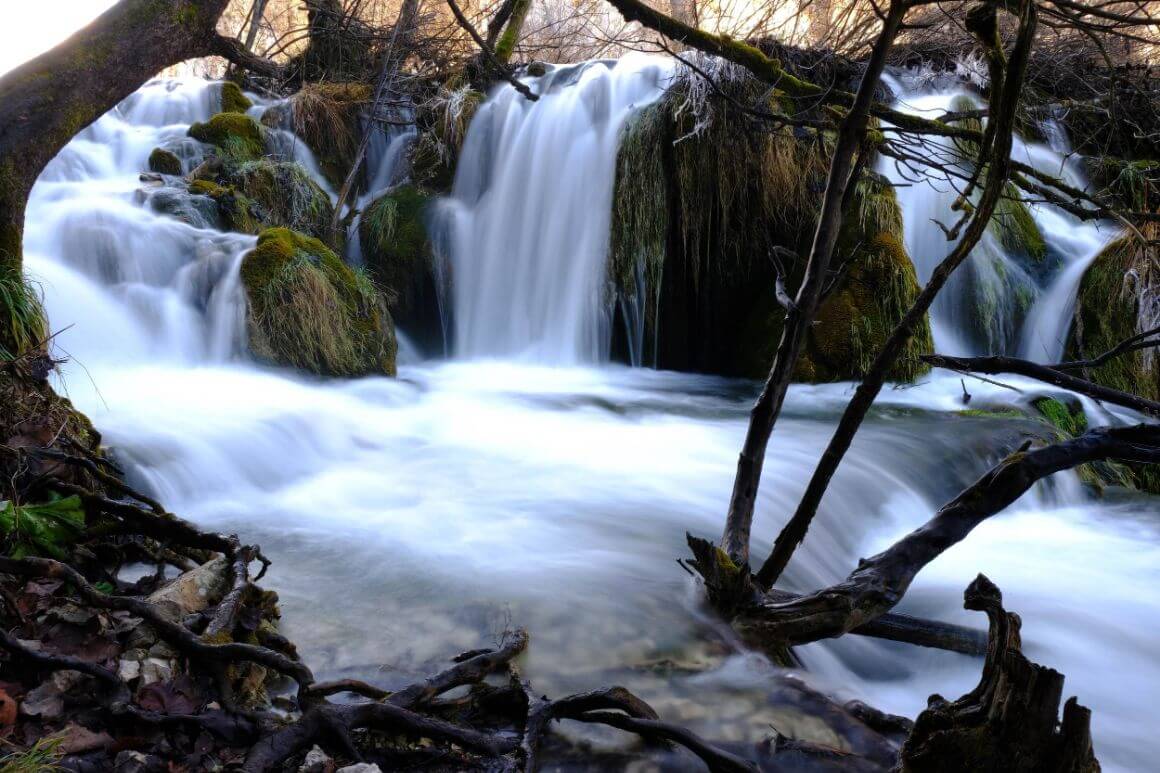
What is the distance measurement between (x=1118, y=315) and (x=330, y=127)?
29.3ft

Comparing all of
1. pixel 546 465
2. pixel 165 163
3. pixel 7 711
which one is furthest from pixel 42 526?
pixel 165 163

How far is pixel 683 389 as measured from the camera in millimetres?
7480

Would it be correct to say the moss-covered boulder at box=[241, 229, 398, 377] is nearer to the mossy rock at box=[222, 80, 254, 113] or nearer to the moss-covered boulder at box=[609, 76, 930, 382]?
the moss-covered boulder at box=[609, 76, 930, 382]

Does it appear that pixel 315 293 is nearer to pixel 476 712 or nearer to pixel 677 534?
pixel 677 534

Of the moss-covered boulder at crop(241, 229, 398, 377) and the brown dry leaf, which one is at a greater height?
the moss-covered boulder at crop(241, 229, 398, 377)

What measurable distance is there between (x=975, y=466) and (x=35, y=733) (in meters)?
5.36

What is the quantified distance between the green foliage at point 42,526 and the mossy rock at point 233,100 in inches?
385

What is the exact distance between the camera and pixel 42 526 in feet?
7.48

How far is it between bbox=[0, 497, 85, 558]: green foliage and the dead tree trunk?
1125mm

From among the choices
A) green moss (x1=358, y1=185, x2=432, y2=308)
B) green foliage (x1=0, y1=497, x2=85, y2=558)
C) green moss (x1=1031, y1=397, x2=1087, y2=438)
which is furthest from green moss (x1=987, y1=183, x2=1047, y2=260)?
green foliage (x1=0, y1=497, x2=85, y2=558)

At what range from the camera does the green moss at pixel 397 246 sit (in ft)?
28.9

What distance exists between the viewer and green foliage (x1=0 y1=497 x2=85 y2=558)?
2.20 meters

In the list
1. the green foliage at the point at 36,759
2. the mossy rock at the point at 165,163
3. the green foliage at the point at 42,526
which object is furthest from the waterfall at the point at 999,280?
the mossy rock at the point at 165,163

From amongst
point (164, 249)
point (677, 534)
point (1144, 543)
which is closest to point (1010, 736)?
point (677, 534)
